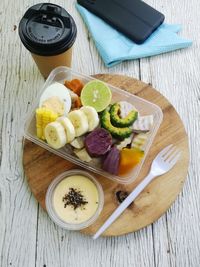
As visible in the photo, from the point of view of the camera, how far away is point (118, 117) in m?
1.21

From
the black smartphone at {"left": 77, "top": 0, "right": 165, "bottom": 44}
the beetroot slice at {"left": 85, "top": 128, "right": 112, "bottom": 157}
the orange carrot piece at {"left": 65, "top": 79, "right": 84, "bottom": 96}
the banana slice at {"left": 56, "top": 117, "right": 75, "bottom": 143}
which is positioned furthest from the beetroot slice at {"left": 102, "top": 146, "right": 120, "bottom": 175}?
the black smartphone at {"left": 77, "top": 0, "right": 165, "bottom": 44}

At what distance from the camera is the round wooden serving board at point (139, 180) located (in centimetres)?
116

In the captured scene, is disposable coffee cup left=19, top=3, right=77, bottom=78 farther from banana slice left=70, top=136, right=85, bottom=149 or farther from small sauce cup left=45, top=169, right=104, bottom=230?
small sauce cup left=45, top=169, right=104, bottom=230

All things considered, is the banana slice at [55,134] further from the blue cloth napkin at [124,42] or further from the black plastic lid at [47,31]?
the blue cloth napkin at [124,42]

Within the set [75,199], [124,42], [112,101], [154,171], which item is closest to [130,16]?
[124,42]

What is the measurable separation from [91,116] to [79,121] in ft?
0.14

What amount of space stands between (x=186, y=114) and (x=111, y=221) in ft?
1.57

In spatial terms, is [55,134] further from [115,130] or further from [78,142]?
[115,130]

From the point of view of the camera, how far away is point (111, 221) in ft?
3.75

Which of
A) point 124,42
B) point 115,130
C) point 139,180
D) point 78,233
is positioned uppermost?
point 124,42

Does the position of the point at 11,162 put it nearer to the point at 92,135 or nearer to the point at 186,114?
the point at 92,135

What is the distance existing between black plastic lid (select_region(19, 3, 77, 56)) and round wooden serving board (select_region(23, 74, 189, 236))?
31 centimetres

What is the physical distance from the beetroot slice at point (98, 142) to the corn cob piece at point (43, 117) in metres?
0.12

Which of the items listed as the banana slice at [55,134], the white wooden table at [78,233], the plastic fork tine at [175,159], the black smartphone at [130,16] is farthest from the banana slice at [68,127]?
the black smartphone at [130,16]
